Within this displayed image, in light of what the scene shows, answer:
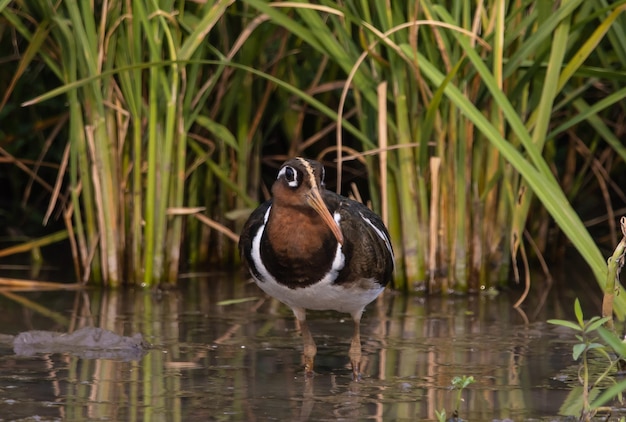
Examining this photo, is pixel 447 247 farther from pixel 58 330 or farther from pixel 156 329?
pixel 58 330

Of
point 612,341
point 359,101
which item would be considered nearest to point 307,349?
point 612,341

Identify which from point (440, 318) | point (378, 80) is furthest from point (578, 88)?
point (440, 318)

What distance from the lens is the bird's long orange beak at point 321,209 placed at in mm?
4910

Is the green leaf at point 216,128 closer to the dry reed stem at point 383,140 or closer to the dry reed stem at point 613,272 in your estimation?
the dry reed stem at point 383,140

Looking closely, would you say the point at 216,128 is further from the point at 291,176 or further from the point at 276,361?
the point at 291,176

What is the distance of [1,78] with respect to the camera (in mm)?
8164

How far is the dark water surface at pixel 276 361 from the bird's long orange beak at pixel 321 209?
Result: 65cm

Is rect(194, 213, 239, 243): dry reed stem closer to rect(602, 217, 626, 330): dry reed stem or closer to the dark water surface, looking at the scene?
the dark water surface

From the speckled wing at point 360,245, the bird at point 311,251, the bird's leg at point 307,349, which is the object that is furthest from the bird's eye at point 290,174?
the bird's leg at point 307,349

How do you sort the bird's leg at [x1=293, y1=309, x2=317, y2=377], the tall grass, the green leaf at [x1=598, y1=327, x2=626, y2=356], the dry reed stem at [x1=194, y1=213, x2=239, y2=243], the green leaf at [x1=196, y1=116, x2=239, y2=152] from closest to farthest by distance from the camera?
the green leaf at [x1=598, y1=327, x2=626, y2=356] → the bird's leg at [x1=293, y1=309, x2=317, y2=377] → the tall grass → the green leaf at [x1=196, y1=116, x2=239, y2=152] → the dry reed stem at [x1=194, y1=213, x2=239, y2=243]

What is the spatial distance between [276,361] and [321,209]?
0.91m

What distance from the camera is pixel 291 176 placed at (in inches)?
195

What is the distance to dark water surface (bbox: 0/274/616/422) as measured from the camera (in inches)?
179

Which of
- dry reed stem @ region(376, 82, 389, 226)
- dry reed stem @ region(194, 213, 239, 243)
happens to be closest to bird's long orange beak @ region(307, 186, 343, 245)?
dry reed stem @ region(376, 82, 389, 226)
